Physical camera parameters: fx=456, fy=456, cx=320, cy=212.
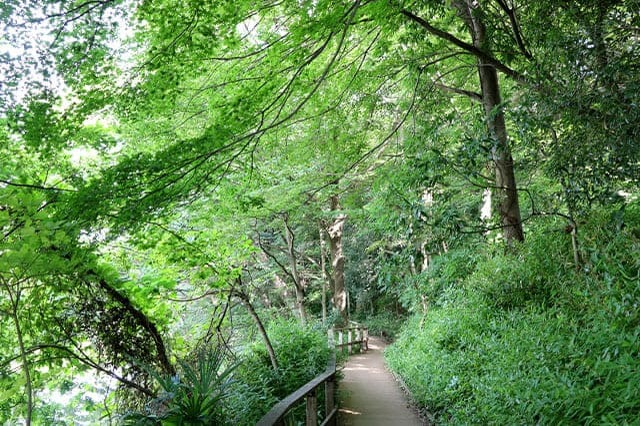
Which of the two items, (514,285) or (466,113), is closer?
(514,285)

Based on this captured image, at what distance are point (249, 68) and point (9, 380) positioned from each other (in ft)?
13.5

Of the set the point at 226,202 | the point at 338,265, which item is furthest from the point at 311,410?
the point at 338,265

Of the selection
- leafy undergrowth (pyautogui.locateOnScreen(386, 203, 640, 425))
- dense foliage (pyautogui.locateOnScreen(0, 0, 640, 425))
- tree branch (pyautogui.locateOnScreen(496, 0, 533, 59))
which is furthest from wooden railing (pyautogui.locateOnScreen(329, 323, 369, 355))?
tree branch (pyautogui.locateOnScreen(496, 0, 533, 59))

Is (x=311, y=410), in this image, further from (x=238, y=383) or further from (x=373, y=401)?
(x=373, y=401)

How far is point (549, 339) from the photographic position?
4.89 m

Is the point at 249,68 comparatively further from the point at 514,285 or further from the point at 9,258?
the point at 514,285

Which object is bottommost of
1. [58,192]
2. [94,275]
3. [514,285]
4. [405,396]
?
[405,396]

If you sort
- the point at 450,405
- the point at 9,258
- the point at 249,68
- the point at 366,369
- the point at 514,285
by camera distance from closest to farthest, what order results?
the point at 9,258
the point at 249,68
the point at 450,405
the point at 514,285
the point at 366,369

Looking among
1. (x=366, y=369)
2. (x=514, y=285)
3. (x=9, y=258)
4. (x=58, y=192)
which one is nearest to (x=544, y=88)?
(x=514, y=285)

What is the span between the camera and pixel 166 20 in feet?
14.3

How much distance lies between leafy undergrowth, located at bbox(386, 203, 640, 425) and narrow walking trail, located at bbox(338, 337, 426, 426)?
467 millimetres

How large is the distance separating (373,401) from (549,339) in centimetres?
466

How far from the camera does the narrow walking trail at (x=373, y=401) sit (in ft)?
23.1

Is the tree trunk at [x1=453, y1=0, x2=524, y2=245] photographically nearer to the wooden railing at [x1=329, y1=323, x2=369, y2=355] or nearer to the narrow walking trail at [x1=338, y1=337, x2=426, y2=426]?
the narrow walking trail at [x1=338, y1=337, x2=426, y2=426]
